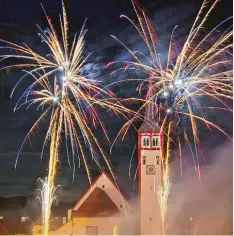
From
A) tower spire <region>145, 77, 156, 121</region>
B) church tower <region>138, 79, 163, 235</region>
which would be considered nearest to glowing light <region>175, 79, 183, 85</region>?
tower spire <region>145, 77, 156, 121</region>

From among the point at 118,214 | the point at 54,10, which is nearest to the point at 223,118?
the point at 54,10

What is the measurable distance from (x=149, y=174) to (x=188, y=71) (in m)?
4.95

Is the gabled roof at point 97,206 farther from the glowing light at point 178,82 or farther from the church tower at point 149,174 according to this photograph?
the glowing light at point 178,82

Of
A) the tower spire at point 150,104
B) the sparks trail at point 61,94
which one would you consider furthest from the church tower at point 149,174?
the sparks trail at point 61,94

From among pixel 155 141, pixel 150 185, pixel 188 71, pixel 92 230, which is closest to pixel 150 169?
pixel 150 185

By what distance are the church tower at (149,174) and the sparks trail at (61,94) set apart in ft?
6.65

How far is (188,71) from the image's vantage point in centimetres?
961

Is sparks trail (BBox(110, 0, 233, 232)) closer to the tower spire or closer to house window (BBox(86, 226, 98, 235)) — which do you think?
the tower spire

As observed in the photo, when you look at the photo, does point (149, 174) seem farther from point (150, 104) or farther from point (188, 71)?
point (188, 71)

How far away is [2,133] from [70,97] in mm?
1563

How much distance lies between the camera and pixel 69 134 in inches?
426

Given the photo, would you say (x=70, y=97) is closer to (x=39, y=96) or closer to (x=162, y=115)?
(x=39, y=96)

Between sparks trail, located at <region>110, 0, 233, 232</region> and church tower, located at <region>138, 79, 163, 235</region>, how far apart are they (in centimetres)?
184

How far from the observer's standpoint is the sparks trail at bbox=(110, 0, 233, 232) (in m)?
9.45
